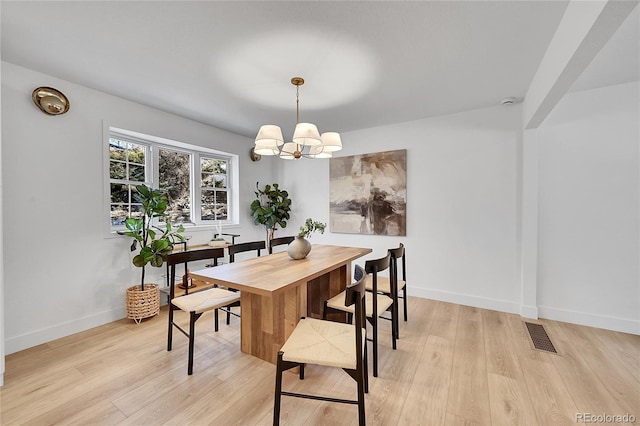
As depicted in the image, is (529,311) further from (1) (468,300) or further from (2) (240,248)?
(2) (240,248)

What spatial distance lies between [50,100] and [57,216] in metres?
1.08

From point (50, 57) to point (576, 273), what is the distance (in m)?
5.40

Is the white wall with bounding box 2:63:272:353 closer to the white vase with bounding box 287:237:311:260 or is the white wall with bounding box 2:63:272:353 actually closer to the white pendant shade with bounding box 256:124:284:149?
the white pendant shade with bounding box 256:124:284:149

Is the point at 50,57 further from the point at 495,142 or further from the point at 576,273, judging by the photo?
the point at 576,273

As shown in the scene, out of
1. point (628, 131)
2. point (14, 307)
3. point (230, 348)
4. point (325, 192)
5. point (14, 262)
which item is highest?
point (628, 131)

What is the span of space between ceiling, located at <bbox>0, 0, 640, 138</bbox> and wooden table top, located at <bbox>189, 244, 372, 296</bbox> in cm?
169

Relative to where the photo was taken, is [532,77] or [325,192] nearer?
[532,77]

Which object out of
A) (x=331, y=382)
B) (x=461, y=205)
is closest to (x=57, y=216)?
(x=331, y=382)

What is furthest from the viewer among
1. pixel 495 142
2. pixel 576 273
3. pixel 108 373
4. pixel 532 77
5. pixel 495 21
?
pixel 495 142

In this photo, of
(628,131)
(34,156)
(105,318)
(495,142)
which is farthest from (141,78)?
(628,131)

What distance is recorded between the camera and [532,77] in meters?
2.46

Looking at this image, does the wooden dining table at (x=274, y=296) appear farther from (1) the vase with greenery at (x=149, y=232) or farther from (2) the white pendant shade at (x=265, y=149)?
(1) the vase with greenery at (x=149, y=232)

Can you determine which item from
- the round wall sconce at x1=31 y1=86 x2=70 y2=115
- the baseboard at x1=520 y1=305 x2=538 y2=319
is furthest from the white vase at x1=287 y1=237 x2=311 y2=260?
the baseboard at x1=520 y1=305 x2=538 y2=319

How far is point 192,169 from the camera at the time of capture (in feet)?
12.9
